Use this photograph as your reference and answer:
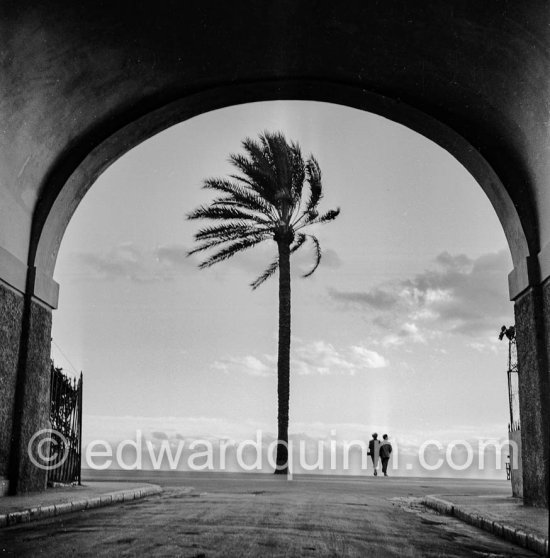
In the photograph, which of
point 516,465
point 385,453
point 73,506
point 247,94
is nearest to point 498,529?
point 516,465

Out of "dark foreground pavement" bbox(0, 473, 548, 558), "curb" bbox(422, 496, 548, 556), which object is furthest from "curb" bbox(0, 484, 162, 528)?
"curb" bbox(422, 496, 548, 556)

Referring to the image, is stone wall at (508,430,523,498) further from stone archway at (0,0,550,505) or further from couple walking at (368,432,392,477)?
couple walking at (368,432,392,477)

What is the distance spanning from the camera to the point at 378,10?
876 cm

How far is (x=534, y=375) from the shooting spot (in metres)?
9.79

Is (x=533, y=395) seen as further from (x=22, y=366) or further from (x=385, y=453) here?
(x=385, y=453)

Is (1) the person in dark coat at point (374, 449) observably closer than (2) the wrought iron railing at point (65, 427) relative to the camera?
No

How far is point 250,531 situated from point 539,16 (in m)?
5.63

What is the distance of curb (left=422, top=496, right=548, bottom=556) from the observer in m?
6.16

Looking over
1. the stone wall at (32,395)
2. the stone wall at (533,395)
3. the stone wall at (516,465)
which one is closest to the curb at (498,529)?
the stone wall at (533,395)

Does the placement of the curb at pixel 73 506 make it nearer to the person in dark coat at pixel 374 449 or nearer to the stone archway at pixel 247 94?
the stone archway at pixel 247 94

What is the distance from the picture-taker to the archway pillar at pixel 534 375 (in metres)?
9.48

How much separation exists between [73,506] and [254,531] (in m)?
2.92

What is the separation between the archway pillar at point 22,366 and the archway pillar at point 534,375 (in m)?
6.49

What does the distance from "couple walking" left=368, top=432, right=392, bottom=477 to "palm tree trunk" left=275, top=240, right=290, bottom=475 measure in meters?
3.44
